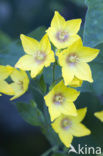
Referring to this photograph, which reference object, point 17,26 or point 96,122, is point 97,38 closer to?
point 96,122

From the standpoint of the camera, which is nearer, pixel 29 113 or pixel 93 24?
pixel 93 24

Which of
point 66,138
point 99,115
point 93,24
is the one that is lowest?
point 66,138

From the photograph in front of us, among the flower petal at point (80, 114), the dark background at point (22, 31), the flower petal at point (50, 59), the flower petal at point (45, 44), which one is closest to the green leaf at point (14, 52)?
the flower petal at point (45, 44)

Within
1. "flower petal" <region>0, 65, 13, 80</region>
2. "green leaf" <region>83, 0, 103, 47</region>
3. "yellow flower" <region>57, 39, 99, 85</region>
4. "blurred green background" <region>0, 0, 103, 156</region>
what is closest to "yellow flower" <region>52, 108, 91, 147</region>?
"yellow flower" <region>57, 39, 99, 85</region>

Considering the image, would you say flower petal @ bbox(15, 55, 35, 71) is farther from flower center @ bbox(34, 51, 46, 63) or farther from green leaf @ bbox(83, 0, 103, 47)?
green leaf @ bbox(83, 0, 103, 47)

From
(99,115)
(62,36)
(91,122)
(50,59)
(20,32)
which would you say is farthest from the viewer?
(20,32)

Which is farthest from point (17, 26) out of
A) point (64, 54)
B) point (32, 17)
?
point (64, 54)

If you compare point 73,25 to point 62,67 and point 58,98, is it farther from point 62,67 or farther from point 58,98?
point 58,98

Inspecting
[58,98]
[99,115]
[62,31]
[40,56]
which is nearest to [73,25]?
[62,31]
